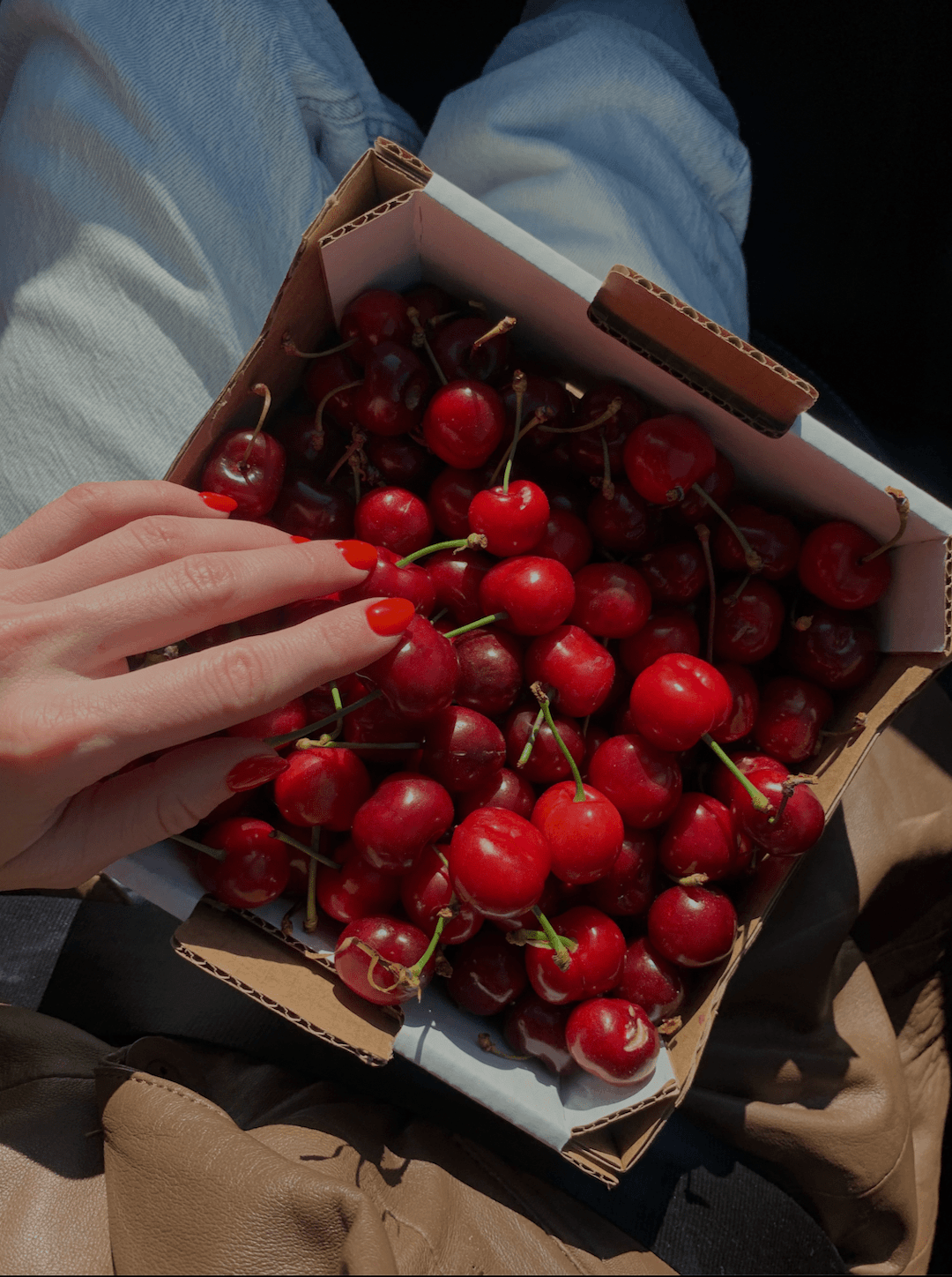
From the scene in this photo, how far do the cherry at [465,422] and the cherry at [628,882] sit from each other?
18.4 inches

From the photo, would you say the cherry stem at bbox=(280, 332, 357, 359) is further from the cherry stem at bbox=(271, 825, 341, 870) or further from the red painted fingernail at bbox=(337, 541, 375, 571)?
the cherry stem at bbox=(271, 825, 341, 870)

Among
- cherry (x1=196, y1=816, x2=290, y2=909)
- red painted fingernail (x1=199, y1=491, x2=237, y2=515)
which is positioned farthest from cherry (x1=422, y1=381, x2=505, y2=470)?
cherry (x1=196, y1=816, x2=290, y2=909)

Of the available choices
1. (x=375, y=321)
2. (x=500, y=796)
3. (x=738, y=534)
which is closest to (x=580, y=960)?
(x=500, y=796)

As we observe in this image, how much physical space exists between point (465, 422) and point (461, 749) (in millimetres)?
350

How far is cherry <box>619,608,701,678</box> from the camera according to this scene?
964mm

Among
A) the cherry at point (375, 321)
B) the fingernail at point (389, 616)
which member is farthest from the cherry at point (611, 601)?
the cherry at point (375, 321)

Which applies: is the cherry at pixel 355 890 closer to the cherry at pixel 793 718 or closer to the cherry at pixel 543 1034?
the cherry at pixel 543 1034

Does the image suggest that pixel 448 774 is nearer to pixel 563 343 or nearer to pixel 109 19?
pixel 563 343

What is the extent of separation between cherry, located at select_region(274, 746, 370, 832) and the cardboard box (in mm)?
135

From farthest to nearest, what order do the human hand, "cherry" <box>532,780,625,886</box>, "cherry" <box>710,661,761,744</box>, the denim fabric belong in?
the denim fabric, "cherry" <box>710,661,761,744</box>, "cherry" <box>532,780,625,886</box>, the human hand

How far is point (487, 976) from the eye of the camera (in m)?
0.91

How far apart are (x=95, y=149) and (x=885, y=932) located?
1.71 meters

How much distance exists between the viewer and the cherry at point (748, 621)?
3.18 feet

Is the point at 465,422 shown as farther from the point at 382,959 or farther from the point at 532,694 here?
the point at 382,959
